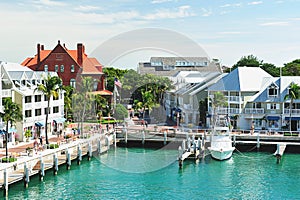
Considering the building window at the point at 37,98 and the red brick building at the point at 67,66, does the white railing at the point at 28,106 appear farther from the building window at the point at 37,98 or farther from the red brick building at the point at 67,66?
the red brick building at the point at 67,66

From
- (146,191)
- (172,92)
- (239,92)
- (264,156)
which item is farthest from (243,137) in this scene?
(146,191)

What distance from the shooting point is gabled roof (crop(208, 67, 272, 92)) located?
7262cm

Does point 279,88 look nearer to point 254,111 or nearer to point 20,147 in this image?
point 254,111

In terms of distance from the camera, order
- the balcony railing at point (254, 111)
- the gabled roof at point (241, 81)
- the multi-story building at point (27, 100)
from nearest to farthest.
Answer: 1. the multi-story building at point (27, 100)
2. the balcony railing at point (254, 111)
3. the gabled roof at point (241, 81)

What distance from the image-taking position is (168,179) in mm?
45750

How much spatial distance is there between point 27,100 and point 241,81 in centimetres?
3172

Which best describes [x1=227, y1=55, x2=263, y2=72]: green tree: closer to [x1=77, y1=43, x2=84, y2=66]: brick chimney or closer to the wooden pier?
[x1=77, y1=43, x2=84, y2=66]: brick chimney

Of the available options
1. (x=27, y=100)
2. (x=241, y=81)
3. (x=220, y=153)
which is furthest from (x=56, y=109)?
(x=241, y=81)

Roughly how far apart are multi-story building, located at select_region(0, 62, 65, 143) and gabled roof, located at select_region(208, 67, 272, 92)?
2400 cm

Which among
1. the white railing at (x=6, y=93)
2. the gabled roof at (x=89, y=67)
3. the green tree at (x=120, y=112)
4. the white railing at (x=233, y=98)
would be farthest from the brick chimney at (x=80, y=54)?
the white railing at (x=6, y=93)

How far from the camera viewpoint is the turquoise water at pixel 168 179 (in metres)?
40.2

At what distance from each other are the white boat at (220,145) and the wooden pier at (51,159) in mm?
13290

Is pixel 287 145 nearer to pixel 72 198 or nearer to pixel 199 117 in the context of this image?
pixel 199 117

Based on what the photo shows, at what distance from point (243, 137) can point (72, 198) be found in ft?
96.2
